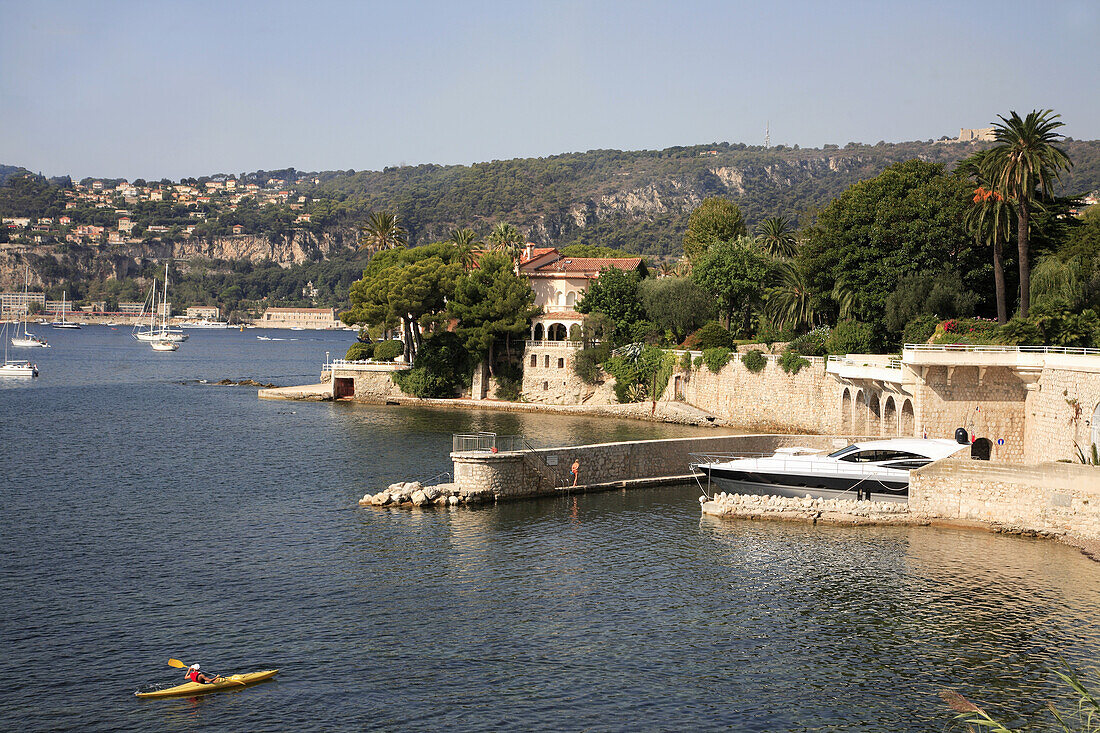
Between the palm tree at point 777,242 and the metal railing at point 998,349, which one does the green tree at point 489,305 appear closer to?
the palm tree at point 777,242

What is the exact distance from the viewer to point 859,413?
163ft

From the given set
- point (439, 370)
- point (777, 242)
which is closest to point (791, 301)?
point (777, 242)

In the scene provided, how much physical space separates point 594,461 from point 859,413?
17227 mm

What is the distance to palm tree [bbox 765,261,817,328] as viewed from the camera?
63.7 m

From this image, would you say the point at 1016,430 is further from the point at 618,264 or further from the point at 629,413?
the point at 618,264

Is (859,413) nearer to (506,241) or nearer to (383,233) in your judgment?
(506,241)

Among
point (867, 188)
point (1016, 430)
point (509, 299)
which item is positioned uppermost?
point (867, 188)

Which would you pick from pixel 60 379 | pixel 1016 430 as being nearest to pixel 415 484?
pixel 1016 430

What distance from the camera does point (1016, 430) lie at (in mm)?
39562

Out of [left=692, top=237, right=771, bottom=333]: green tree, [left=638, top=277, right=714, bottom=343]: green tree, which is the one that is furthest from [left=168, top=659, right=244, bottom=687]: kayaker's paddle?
[left=692, top=237, right=771, bottom=333]: green tree

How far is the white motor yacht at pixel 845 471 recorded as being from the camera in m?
34.8

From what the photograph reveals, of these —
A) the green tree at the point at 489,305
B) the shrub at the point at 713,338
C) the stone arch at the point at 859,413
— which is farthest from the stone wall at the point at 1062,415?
the green tree at the point at 489,305

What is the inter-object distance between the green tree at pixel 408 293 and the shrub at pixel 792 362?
29.9 meters

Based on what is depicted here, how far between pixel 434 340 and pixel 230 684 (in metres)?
60.9
